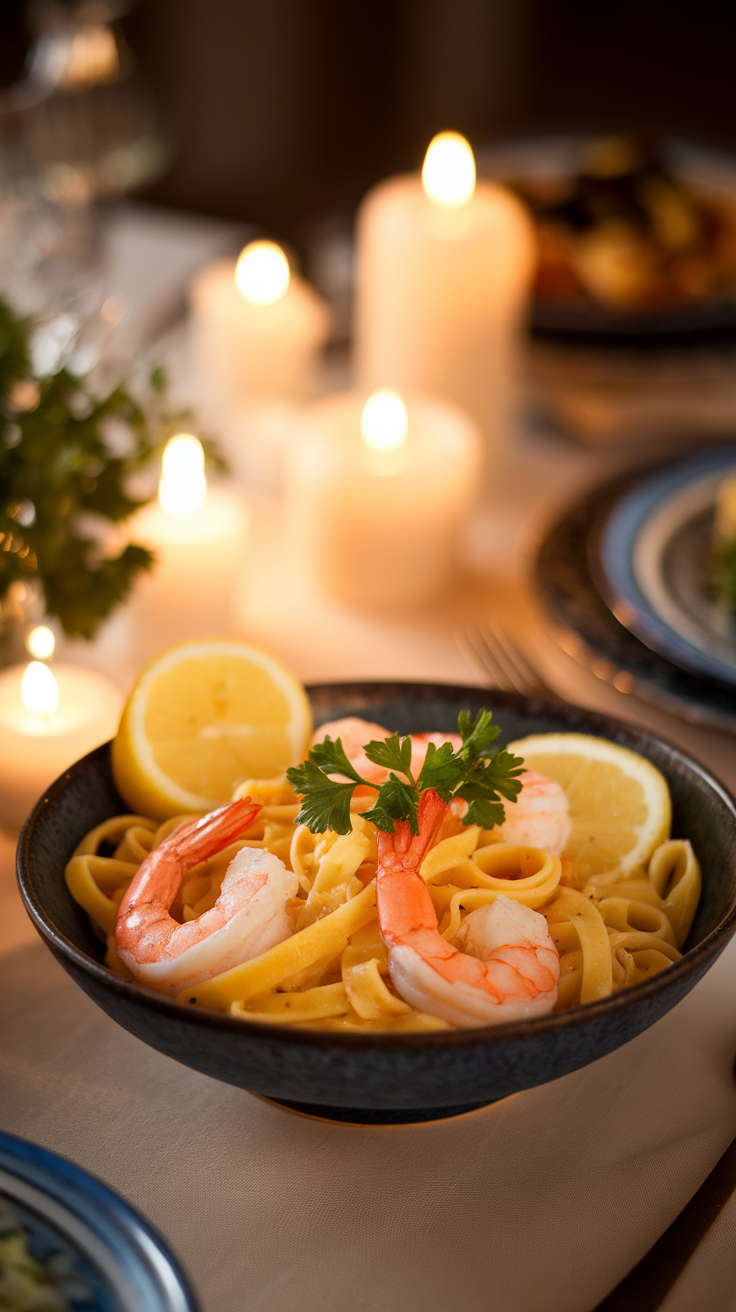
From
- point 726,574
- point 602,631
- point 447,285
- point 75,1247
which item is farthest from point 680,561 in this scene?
point 75,1247

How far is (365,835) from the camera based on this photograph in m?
0.81

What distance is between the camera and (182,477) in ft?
4.26

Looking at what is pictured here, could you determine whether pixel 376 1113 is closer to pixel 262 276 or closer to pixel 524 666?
pixel 524 666

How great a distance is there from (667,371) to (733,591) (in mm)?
581

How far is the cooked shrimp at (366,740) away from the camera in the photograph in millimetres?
856

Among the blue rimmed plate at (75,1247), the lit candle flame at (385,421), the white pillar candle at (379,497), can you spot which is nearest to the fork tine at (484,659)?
the white pillar candle at (379,497)

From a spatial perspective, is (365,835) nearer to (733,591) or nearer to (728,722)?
(728,722)

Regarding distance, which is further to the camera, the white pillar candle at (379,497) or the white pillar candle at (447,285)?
the white pillar candle at (447,285)

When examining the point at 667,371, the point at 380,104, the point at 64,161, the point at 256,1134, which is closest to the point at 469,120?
the point at 380,104

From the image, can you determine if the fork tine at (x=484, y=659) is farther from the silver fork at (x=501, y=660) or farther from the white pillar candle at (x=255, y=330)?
the white pillar candle at (x=255, y=330)

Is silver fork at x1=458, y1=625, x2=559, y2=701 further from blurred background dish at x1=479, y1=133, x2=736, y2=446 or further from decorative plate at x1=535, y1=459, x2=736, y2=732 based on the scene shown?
blurred background dish at x1=479, y1=133, x2=736, y2=446

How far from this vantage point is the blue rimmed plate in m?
Answer: 0.56

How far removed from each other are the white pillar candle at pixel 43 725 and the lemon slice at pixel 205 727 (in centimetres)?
9

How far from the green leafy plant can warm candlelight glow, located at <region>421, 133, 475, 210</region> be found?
615mm
